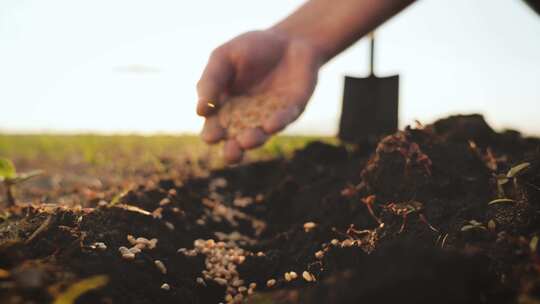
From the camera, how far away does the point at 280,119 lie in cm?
237

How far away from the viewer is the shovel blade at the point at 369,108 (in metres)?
3.69

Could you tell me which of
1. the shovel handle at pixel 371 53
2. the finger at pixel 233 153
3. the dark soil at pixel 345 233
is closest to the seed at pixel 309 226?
the dark soil at pixel 345 233

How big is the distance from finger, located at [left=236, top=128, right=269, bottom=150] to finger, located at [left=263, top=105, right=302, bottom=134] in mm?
41

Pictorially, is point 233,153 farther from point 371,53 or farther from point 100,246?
A: point 371,53

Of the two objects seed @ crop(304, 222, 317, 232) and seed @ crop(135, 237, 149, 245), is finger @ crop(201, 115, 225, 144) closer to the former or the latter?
seed @ crop(304, 222, 317, 232)

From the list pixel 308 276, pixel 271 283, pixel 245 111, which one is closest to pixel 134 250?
pixel 271 283

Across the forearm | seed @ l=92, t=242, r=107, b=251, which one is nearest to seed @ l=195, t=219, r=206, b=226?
seed @ l=92, t=242, r=107, b=251

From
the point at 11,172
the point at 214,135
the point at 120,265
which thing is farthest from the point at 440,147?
the point at 11,172

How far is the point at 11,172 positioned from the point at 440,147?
211 cm

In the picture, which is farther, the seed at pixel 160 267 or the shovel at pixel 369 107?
the shovel at pixel 369 107

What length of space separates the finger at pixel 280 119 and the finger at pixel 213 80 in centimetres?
30

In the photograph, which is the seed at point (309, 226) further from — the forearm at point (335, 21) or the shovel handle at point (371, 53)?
the shovel handle at point (371, 53)

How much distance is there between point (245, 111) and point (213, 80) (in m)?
0.30

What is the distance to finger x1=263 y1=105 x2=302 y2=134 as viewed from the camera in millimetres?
2369
